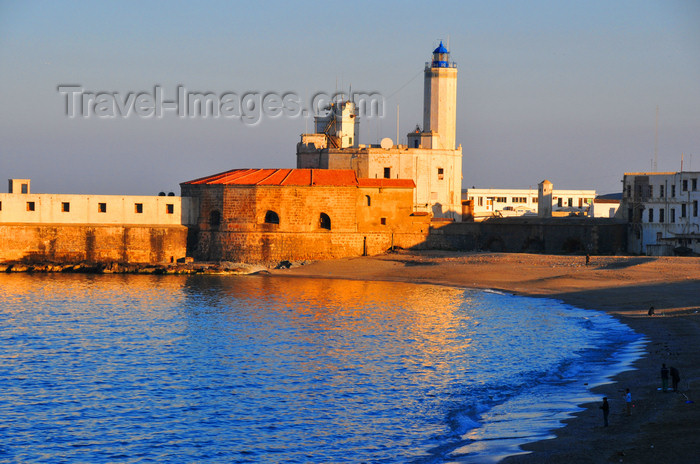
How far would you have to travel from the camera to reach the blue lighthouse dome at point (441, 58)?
5097 cm

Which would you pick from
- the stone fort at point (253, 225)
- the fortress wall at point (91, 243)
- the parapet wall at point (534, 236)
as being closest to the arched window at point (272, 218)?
the stone fort at point (253, 225)

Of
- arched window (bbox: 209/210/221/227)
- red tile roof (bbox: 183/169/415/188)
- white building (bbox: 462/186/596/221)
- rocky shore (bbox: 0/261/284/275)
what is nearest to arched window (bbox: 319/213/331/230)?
red tile roof (bbox: 183/169/415/188)

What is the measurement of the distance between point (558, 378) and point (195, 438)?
321 inches

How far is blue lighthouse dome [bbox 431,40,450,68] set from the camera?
2007 inches

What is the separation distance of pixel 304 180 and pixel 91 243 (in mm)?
11673

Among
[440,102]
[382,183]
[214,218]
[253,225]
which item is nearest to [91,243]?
[214,218]

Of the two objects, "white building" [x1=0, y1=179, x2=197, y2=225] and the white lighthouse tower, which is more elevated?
the white lighthouse tower

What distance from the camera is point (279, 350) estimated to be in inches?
880

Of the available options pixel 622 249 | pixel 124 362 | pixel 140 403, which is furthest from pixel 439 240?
pixel 140 403

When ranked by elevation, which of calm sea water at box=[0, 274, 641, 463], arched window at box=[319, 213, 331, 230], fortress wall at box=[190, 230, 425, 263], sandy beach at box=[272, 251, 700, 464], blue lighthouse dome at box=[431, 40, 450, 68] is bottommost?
calm sea water at box=[0, 274, 641, 463]

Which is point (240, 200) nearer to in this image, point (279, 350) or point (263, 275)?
point (263, 275)

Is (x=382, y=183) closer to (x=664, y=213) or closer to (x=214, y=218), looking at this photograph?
(x=214, y=218)

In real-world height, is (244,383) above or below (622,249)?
below

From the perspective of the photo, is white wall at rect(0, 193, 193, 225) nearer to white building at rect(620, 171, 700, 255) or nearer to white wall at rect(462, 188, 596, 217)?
white building at rect(620, 171, 700, 255)
